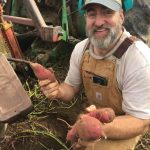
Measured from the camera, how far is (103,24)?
254cm

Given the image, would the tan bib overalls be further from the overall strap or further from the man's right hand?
the man's right hand

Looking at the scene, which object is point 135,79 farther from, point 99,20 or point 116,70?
point 99,20

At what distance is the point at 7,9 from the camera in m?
4.13

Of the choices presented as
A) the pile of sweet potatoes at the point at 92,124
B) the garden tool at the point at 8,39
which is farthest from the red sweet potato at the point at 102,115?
the garden tool at the point at 8,39

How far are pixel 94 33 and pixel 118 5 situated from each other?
0.21m

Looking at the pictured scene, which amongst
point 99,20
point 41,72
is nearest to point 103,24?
point 99,20

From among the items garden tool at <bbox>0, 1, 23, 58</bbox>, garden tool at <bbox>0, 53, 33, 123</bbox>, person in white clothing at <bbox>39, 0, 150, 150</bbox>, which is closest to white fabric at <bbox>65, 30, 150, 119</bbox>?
person in white clothing at <bbox>39, 0, 150, 150</bbox>

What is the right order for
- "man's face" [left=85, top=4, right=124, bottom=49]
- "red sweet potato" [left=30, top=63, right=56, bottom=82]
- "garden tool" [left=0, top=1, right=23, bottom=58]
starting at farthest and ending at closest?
"garden tool" [left=0, top=1, right=23, bottom=58], "red sweet potato" [left=30, top=63, right=56, bottom=82], "man's face" [left=85, top=4, right=124, bottom=49]

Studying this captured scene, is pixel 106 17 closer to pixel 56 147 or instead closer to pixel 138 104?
pixel 138 104

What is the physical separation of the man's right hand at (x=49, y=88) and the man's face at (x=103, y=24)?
1.26ft

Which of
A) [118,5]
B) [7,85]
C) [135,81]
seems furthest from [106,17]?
[7,85]

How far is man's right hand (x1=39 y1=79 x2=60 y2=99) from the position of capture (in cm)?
268

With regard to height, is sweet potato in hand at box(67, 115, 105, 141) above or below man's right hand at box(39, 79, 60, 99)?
above

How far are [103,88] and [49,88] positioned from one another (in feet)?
1.11
